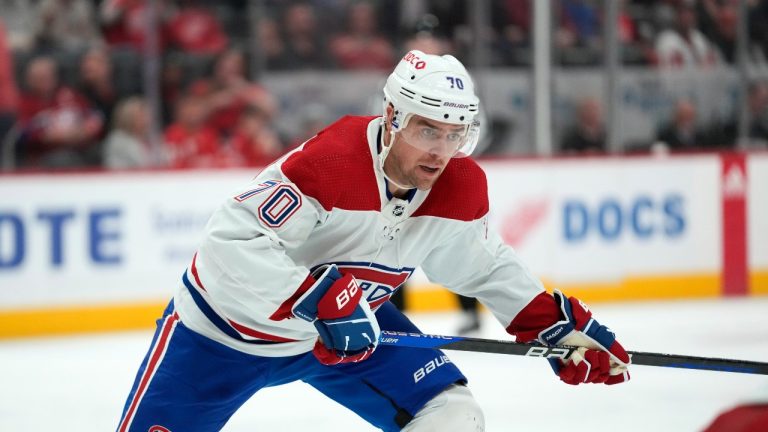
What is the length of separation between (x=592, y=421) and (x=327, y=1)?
12.9ft

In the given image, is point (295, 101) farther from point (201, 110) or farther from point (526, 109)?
point (526, 109)

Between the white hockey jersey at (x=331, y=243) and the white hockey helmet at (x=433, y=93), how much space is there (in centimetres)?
12

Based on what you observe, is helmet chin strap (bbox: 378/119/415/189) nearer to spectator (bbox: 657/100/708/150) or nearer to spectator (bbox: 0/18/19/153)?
spectator (bbox: 0/18/19/153)

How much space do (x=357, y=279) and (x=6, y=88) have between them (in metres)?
4.11

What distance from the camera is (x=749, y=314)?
595 cm

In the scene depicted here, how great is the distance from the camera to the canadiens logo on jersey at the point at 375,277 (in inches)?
95.7

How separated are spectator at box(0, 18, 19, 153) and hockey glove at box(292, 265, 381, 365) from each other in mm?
4182

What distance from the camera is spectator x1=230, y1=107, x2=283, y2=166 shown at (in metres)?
6.51

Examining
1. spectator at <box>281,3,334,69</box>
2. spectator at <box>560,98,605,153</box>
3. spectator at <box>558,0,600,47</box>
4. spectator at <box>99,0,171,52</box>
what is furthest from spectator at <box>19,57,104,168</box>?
spectator at <box>558,0,600,47</box>

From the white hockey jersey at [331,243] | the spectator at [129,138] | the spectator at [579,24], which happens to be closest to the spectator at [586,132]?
the spectator at [579,24]

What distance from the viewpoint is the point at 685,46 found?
24.3ft

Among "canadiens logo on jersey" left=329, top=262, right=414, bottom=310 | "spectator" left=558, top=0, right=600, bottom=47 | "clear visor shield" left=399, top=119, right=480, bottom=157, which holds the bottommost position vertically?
"spectator" left=558, top=0, right=600, bottom=47

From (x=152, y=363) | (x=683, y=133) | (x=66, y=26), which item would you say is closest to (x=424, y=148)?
(x=152, y=363)

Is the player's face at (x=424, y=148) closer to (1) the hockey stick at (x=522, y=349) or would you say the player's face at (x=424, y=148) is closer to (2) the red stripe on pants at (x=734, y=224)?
(1) the hockey stick at (x=522, y=349)
